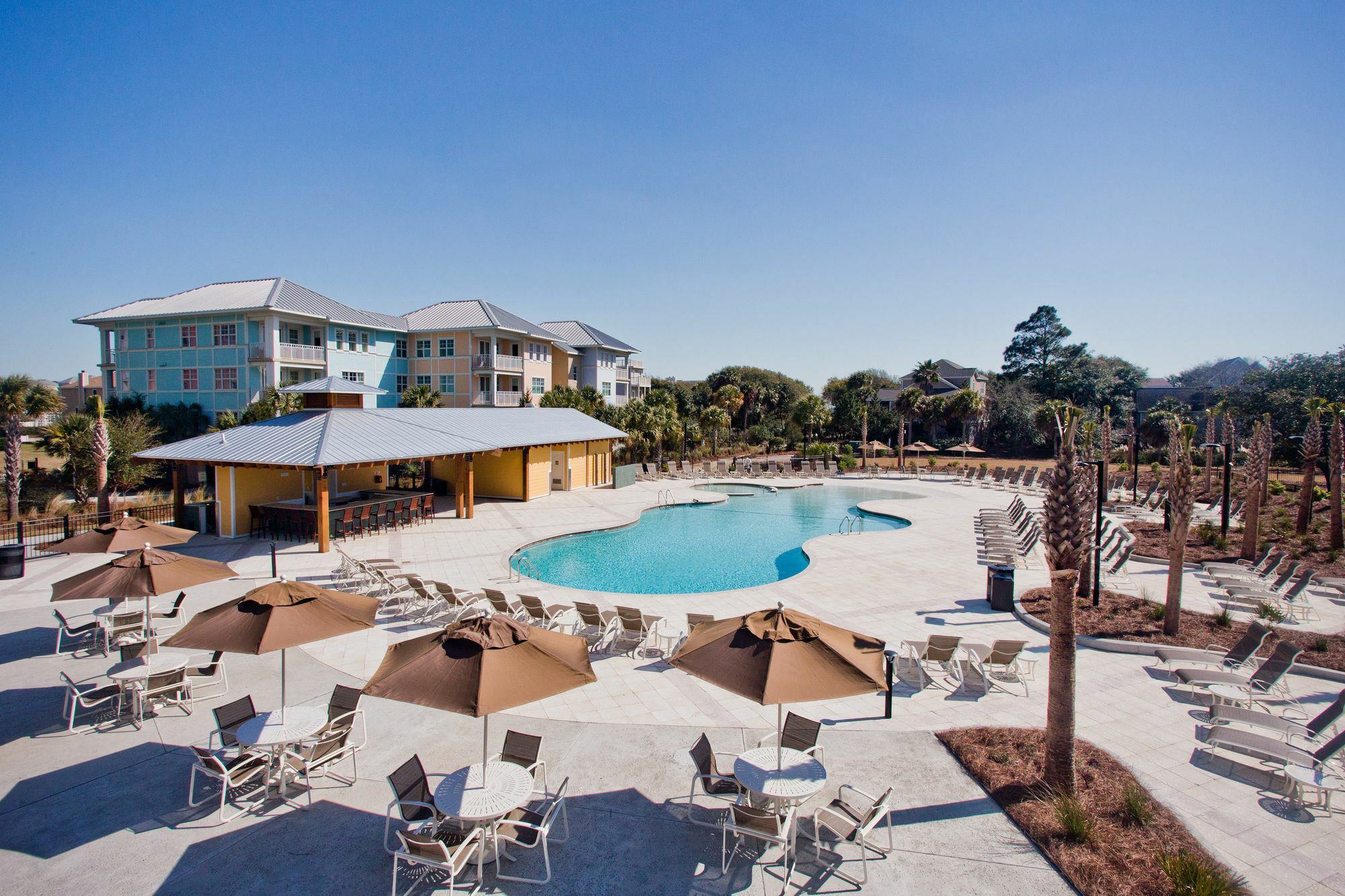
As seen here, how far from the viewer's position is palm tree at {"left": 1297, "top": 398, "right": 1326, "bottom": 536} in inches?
739

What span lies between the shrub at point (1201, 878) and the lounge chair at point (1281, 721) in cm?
317

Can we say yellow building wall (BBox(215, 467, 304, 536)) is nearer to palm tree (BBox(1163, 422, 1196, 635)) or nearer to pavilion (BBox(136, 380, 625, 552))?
pavilion (BBox(136, 380, 625, 552))

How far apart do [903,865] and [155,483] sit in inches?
1465

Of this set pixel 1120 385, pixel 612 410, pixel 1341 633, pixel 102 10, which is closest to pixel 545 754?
pixel 1341 633

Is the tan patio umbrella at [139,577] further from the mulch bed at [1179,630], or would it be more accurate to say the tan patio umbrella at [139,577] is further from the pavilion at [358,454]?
the mulch bed at [1179,630]

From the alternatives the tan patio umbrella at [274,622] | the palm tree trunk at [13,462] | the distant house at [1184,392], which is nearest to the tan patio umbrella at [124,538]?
the tan patio umbrella at [274,622]

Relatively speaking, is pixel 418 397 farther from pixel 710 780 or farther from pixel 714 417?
pixel 710 780

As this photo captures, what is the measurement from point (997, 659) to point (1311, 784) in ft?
11.9

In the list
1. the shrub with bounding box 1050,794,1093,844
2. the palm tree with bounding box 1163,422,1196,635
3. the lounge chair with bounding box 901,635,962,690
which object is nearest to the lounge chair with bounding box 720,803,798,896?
the shrub with bounding box 1050,794,1093,844

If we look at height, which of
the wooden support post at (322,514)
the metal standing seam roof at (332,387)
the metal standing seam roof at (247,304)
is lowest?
the wooden support post at (322,514)

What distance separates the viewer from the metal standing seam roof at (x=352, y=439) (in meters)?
18.1

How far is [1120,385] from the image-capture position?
2414 inches

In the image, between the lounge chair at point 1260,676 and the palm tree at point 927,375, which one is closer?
the lounge chair at point 1260,676

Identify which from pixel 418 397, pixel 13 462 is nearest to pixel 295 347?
pixel 418 397
